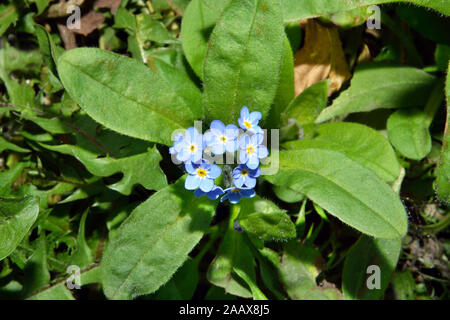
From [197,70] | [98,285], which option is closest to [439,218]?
[197,70]

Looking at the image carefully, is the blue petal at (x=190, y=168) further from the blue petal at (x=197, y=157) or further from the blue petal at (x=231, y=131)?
the blue petal at (x=231, y=131)

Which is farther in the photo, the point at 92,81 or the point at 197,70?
the point at 197,70

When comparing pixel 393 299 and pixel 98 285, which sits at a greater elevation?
pixel 98 285

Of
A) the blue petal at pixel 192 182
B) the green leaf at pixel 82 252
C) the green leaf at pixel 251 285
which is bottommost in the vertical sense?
the green leaf at pixel 251 285

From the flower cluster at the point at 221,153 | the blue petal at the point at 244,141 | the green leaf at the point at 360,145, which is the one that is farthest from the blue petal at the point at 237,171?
the green leaf at the point at 360,145

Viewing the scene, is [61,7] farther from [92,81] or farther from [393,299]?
[393,299]

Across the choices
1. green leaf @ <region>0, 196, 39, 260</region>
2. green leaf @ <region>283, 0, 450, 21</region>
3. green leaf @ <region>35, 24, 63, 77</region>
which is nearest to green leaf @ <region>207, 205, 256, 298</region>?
green leaf @ <region>0, 196, 39, 260</region>

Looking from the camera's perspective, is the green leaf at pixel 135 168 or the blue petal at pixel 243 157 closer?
the blue petal at pixel 243 157
